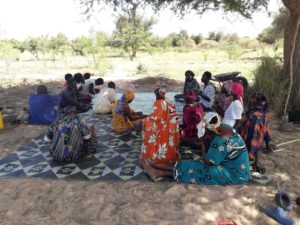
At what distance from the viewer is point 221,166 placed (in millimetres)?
3869

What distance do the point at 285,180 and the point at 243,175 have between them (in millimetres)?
699

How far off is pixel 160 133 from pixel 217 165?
97 cm

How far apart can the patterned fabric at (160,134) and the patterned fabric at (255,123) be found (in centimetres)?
116

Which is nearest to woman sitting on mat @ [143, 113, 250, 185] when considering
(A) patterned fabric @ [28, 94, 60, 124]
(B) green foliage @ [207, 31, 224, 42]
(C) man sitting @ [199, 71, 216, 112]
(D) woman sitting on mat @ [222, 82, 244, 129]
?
(D) woman sitting on mat @ [222, 82, 244, 129]

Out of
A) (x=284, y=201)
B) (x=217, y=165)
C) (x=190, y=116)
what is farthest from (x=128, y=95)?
(x=284, y=201)

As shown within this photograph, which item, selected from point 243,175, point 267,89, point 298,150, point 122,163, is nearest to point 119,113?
point 122,163

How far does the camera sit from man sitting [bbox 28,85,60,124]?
6.86 meters

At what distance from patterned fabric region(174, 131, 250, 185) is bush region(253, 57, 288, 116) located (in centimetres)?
385

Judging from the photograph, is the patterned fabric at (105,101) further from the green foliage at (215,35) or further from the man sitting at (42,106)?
the green foliage at (215,35)

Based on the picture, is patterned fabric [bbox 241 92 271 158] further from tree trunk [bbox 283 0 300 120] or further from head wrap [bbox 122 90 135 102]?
tree trunk [bbox 283 0 300 120]

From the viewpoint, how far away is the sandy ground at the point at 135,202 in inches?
131

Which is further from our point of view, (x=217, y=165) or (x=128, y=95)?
(x=128, y=95)

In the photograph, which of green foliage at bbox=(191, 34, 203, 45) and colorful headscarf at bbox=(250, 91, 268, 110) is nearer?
colorful headscarf at bbox=(250, 91, 268, 110)

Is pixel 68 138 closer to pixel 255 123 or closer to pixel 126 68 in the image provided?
pixel 255 123
